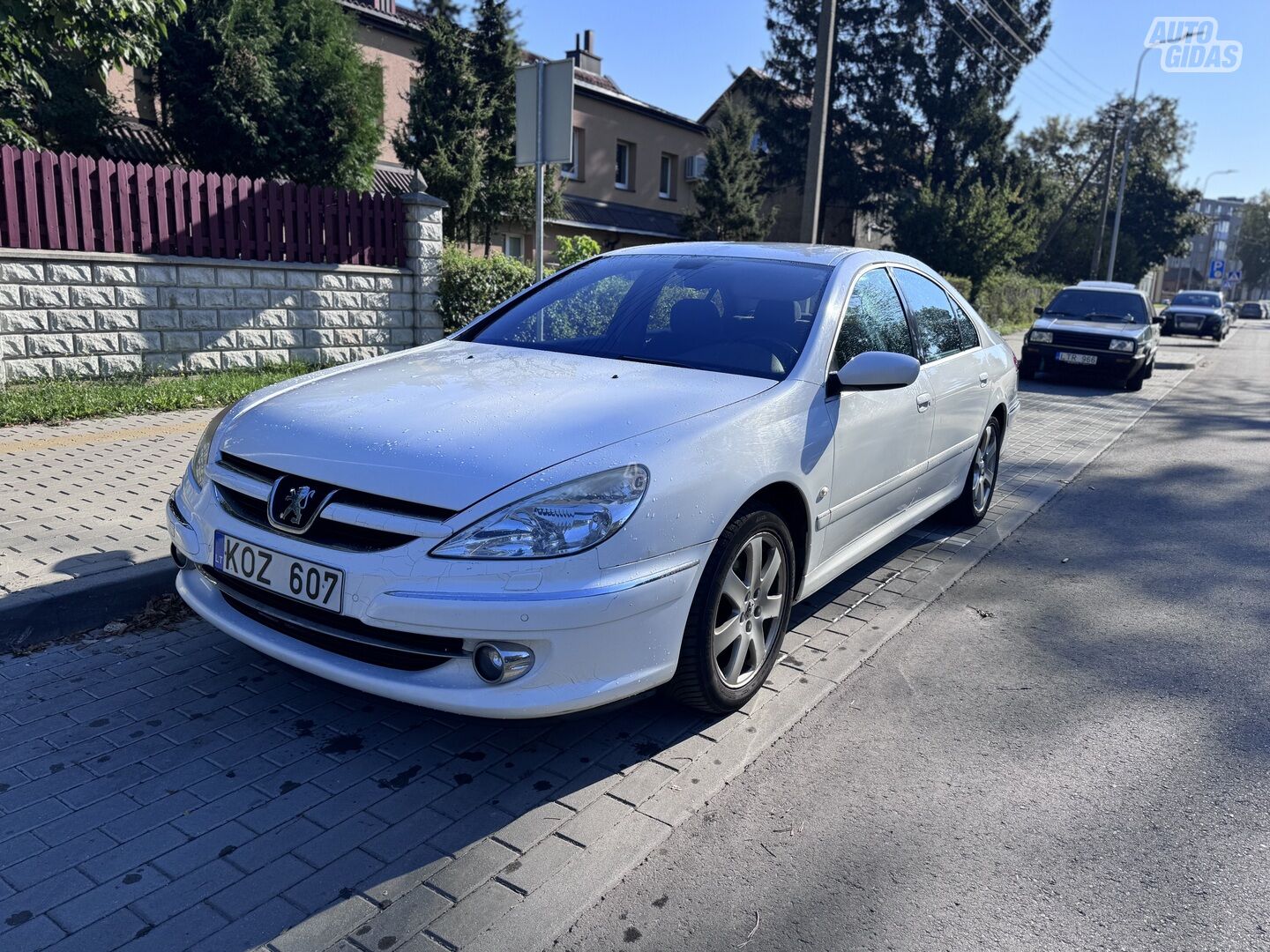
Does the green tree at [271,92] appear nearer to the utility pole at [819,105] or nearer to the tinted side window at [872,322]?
the utility pole at [819,105]

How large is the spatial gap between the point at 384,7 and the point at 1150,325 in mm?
21716

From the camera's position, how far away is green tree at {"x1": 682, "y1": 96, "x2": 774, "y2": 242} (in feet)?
93.7

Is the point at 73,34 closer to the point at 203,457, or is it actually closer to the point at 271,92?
the point at 203,457

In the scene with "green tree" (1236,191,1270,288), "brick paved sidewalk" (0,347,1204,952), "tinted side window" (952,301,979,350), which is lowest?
"brick paved sidewalk" (0,347,1204,952)

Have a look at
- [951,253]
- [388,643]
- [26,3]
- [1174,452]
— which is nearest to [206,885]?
[388,643]

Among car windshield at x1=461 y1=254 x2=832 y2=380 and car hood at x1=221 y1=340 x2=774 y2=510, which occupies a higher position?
car windshield at x1=461 y1=254 x2=832 y2=380

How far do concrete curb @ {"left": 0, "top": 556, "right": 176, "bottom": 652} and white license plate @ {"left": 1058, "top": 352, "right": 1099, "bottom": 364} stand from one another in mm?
13956

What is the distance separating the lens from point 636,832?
2.70 metres

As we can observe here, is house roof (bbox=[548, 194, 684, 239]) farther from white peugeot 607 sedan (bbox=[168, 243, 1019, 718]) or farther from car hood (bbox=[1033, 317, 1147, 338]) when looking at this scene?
white peugeot 607 sedan (bbox=[168, 243, 1019, 718])

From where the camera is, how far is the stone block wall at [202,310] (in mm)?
8359

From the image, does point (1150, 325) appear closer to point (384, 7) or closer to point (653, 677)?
point (653, 677)

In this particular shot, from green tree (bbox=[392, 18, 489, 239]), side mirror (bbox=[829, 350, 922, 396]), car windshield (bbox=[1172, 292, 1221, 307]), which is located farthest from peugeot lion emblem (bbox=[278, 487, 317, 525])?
car windshield (bbox=[1172, 292, 1221, 307])

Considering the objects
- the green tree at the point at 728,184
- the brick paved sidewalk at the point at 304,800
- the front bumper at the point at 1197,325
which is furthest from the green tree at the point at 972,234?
the brick paved sidewalk at the point at 304,800

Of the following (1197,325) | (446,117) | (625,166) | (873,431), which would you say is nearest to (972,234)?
(1197,325)
